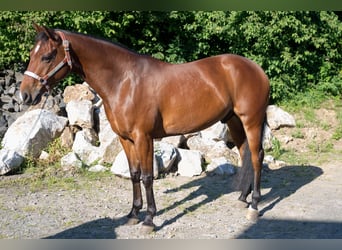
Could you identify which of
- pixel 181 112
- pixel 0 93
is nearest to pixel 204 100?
pixel 181 112

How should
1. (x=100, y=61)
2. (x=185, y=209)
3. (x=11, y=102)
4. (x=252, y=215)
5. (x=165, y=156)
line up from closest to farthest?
(x=100, y=61), (x=252, y=215), (x=185, y=209), (x=165, y=156), (x=11, y=102)

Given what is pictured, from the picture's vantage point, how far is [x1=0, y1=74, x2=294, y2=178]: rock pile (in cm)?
531

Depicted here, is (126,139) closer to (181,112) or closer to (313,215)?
(181,112)

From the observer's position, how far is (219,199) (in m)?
4.43

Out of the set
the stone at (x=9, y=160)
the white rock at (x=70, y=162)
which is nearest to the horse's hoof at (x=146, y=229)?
the white rock at (x=70, y=162)

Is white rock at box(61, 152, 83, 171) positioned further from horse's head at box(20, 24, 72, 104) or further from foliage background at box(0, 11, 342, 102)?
horse's head at box(20, 24, 72, 104)

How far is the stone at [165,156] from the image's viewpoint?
5.18 metres

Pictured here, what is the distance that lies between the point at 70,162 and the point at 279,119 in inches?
158

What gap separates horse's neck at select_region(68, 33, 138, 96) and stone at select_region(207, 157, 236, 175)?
2481 mm

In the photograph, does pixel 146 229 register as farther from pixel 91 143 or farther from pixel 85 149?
pixel 91 143

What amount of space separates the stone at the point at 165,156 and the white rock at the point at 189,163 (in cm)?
12

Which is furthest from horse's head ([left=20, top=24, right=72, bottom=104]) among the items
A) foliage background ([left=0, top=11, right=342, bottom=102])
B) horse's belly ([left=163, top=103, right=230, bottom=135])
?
foliage background ([left=0, top=11, right=342, bottom=102])

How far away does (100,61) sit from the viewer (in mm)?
3322

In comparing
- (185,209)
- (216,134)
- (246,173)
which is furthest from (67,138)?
(246,173)
